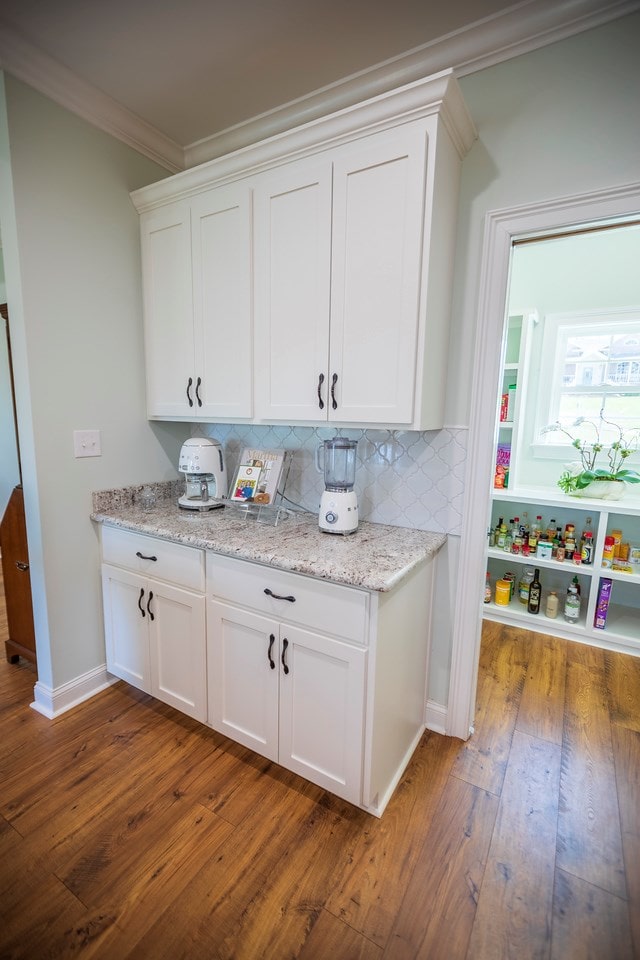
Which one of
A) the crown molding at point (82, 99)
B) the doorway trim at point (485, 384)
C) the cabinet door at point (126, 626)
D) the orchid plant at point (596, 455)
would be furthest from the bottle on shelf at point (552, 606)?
the crown molding at point (82, 99)

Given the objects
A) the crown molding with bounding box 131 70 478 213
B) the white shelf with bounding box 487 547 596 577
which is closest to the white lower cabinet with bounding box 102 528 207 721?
the crown molding with bounding box 131 70 478 213

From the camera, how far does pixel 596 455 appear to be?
9.51 feet

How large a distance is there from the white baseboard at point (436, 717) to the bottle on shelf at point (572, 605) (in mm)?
1392

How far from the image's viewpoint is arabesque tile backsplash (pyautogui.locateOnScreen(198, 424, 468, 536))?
5.66 ft

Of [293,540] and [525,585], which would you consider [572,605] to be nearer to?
[525,585]

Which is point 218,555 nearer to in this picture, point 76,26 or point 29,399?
point 29,399

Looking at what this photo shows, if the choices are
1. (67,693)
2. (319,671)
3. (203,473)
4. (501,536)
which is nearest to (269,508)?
(203,473)

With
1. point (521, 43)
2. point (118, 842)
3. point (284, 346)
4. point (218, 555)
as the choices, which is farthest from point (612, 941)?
point (521, 43)

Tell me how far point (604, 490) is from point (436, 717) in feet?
5.96

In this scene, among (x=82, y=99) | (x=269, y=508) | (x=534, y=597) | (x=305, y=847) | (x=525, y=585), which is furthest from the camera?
(x=525, y=585)

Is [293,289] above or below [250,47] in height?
below

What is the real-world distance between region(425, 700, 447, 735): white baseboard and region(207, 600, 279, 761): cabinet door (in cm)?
74

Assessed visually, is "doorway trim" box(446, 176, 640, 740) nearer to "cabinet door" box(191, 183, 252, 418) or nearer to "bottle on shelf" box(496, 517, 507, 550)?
"cabinet door" box(191, 183, 252, 418)

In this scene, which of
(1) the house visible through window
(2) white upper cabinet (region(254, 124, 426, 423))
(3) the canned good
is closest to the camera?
(2) white upper cabinet (region(254, 124, 426, 423))
